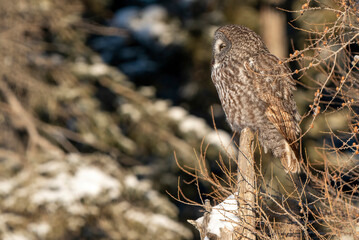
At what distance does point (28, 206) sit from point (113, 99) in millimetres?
2785

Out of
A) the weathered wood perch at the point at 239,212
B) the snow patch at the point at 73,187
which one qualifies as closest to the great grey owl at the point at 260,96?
the weathered wood perch at the point at 239,212

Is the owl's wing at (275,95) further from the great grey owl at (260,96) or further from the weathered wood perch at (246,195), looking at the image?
the weathered wood perch at (246,195)

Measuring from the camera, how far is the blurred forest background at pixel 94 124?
10.6 metres

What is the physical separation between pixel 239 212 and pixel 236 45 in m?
1.84

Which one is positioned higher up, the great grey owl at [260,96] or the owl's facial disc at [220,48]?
the owl's facial disc at [220,48]

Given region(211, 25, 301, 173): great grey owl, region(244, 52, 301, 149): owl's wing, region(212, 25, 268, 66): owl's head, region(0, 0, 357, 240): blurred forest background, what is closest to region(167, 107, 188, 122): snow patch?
region(0, 0, 357, 240): blurred forest background

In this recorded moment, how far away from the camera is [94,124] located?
11367mm

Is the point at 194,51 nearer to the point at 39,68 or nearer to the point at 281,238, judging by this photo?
the point at 39,68

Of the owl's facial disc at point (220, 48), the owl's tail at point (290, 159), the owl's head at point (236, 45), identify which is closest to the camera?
the owl's tail at point (290, 159)

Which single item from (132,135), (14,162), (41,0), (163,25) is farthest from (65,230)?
(163,25)

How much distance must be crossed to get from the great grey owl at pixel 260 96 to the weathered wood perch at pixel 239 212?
1.03 metres

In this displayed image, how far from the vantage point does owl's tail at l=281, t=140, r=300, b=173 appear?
4.68m

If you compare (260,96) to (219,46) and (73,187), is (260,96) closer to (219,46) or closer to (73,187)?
(219,46)

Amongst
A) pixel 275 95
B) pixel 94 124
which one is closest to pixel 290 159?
pixel 275 95
